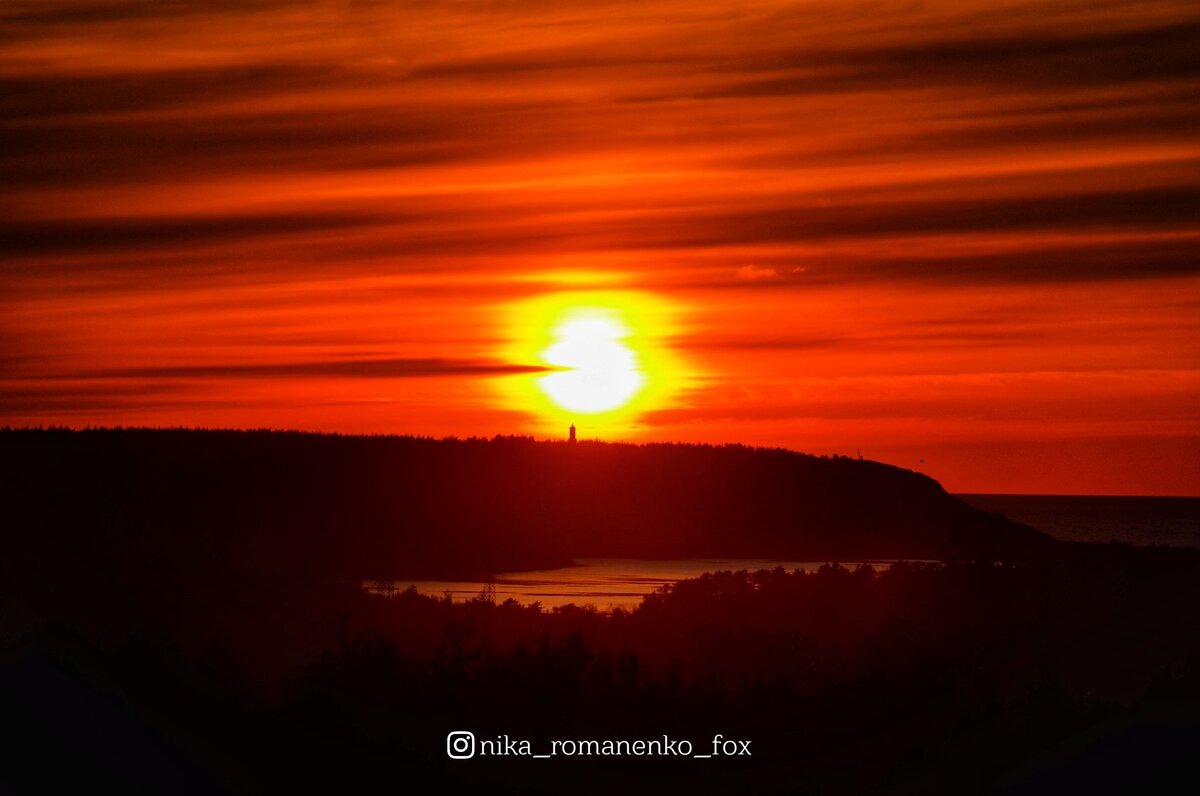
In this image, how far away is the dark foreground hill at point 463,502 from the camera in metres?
51.5

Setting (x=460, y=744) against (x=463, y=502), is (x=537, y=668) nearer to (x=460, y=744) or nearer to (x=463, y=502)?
(x=460, y=744)

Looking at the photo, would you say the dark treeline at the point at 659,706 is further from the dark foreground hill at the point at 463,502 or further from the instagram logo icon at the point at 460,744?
the dark foreground hill at the point at 463,502

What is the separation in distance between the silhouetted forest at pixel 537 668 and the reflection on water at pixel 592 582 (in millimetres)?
4294

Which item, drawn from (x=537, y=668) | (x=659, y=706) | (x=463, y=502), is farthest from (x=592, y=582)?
(x=659, y=706)

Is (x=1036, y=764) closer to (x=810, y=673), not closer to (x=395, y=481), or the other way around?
(x=810, y=673)

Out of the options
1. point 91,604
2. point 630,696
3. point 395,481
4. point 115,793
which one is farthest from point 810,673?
point 395,481

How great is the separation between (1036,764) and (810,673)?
6.92 metres

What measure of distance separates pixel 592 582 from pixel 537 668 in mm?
28727

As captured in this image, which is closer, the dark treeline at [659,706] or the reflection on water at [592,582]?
the dark treeline at [659,706]

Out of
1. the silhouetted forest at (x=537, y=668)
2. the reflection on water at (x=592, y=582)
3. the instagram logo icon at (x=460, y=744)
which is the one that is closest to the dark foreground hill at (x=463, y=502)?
the silhouetted forest at (x=537, y=668)

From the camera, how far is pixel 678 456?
64250 millimetres

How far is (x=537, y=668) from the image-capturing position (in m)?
21.5

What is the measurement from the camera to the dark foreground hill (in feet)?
169

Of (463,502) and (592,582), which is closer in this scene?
(592,582)
